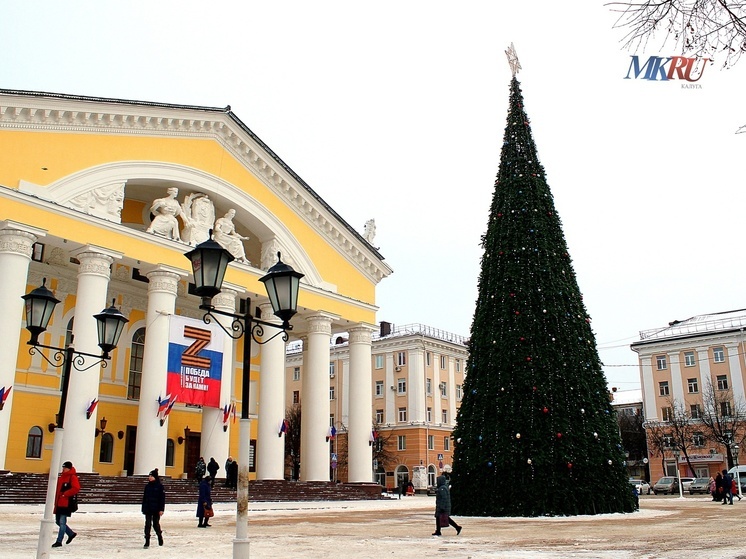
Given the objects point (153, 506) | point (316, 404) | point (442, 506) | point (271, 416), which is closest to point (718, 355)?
point (316, 404)

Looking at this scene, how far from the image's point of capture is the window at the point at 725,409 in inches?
1978

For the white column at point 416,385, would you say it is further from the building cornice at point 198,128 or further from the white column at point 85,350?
the white column at point 85,350

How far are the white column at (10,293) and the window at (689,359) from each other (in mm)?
49340

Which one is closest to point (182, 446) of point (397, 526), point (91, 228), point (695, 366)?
point (91, 228)

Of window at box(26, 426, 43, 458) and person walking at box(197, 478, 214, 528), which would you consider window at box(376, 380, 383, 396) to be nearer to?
window at box(26, 426, 43, 458)

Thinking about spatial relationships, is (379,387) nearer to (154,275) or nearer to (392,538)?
(154,275)

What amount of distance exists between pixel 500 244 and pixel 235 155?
14301mm

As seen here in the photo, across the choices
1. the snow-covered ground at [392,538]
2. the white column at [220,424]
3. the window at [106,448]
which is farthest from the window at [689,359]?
the window at [106,448]

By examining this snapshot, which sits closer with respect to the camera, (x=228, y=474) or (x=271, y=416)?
(x=228, y=474)

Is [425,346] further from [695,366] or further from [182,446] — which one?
[182,446]

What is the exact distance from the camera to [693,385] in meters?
55.3

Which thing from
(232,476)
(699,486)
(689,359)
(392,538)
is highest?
(689,359)

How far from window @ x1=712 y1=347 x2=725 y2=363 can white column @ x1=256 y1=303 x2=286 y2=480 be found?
129ft

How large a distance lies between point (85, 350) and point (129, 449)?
26.7ft
